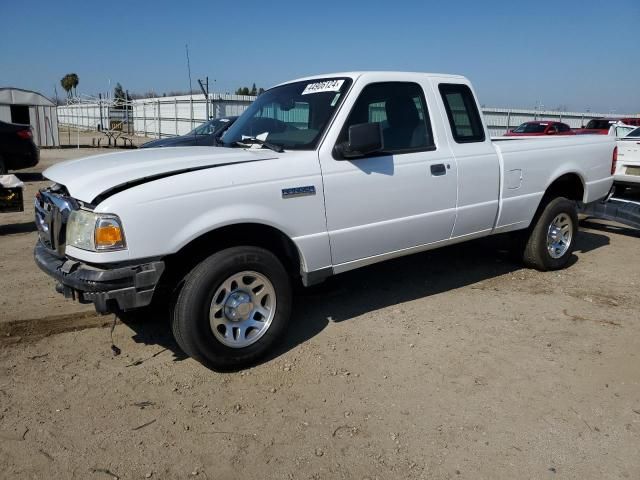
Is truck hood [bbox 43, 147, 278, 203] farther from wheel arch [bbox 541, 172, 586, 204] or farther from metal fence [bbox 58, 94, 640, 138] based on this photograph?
metal fence [bbox 58, 94, 640, 138]

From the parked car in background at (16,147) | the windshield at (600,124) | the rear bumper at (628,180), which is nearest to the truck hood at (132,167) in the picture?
the rear bumper at (628,180)

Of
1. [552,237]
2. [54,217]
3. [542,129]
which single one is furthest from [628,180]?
[542,129]

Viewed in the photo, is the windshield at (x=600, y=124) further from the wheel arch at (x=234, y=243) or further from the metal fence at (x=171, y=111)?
the wheel arch at (x=234, y=243)

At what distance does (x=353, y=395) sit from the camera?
3.33 metres

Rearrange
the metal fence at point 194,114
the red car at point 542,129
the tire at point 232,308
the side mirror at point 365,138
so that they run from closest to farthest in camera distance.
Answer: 1. the tire at point 232,308
2. the side mirror at point 365,138
3. the red car at point 542,129
4. the metal fence at point 194,114

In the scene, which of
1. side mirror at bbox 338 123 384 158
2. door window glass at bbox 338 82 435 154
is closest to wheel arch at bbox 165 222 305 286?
side mirror at bbox 338 123 384 158

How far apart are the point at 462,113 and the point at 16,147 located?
34.1ft

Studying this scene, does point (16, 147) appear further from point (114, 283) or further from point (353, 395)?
point (353, 395)

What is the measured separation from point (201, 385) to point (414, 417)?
1.40 meters

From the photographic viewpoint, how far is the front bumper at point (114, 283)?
3.09 m

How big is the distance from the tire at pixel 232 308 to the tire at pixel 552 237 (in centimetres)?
319

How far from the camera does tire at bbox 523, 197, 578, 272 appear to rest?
18.3 feet

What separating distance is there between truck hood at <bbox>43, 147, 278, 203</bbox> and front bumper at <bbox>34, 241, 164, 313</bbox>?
1.48 feet

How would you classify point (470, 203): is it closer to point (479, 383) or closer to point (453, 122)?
point (453, 122)
